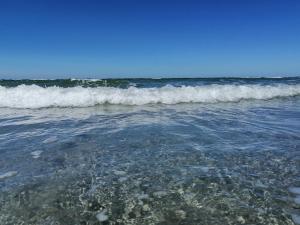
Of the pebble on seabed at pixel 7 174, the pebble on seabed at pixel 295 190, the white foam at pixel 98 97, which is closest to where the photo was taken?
the pebble on seabed at pixel 295 190

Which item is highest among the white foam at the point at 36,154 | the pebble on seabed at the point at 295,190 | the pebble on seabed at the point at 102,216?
the pebble on seabed at the point at 295,190

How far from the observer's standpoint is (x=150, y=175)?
3.60 metres

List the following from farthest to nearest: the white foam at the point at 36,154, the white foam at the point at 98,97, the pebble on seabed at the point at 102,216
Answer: the white foam at the point at 98,97, the white foam at the point at 36,154, the pebble on seabed at the point at 102,216

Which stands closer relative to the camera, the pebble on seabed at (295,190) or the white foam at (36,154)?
the pebble on seabed at (295,190)

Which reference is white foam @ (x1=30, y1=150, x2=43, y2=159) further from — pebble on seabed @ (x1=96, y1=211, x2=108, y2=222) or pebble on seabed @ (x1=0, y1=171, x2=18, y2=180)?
pebble on seabed @ (x1=96, y1=211, x2=108, y2=222)

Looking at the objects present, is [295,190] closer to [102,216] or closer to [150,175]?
[150,175]

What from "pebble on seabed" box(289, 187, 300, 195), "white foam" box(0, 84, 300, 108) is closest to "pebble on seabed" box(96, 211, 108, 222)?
"pebble on seabed" box(289, 187, 300, 195)

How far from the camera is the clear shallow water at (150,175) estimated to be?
2.72 meters

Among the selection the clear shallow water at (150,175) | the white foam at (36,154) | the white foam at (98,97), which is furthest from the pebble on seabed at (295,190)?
the white foam at (98,97)

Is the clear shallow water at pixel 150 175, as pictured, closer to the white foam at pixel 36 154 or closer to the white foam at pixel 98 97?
the white foam at pixel 36 154

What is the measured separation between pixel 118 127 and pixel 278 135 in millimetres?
2852

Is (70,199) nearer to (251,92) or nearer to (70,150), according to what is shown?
(70,150)

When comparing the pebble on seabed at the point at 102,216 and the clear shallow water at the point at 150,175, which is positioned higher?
the clear shallow water at the point at 150,175

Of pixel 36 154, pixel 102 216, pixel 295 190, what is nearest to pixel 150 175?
pixel 102 216
